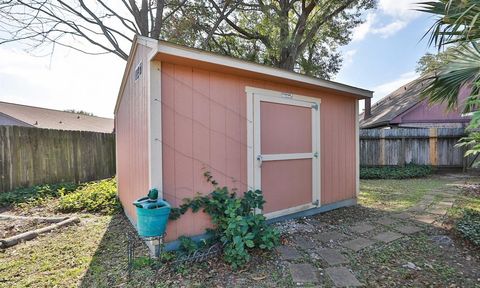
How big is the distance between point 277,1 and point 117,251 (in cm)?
971

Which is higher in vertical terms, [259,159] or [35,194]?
[259,159]

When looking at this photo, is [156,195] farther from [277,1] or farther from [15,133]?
[277,1]

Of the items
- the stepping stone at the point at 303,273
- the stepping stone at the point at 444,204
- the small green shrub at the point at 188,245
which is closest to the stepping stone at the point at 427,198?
the stepping stone at the point at 444,204

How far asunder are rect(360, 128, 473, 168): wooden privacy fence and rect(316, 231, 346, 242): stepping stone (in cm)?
650

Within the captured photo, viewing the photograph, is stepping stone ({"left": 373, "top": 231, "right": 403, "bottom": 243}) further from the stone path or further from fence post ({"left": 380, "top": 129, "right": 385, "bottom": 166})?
fence post ({"left": 380, "top": 129, "right": 385, "bottom": 166})

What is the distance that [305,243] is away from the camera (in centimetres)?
295

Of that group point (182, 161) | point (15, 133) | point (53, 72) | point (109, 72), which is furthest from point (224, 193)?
point (53, 72)

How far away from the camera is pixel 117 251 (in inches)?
114

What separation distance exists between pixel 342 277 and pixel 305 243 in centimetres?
77

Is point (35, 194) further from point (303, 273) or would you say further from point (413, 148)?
point (413, 148)

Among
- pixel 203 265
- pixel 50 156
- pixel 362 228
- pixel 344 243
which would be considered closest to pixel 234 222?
pixel 203 265

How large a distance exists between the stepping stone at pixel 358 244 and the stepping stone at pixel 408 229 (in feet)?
2.17

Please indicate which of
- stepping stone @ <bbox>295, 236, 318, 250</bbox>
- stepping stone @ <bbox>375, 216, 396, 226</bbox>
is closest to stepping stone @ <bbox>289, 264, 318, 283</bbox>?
stepping stone @ <bbox>295, 236, 318, 250</bbox>

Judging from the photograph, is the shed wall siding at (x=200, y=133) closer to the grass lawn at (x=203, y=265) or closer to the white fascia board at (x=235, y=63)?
the white fascia board at (x=235, y=63)
